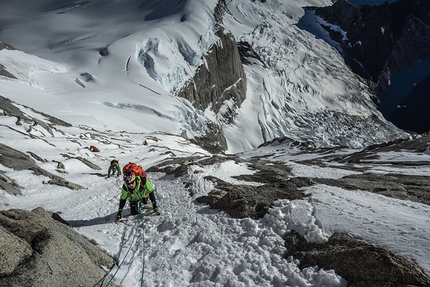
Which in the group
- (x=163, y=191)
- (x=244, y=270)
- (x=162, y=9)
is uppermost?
(x=162, y=9)

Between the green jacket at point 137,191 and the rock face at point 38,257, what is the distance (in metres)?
2.92

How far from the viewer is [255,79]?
110m

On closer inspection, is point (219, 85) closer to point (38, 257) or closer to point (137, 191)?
point (137, 191)

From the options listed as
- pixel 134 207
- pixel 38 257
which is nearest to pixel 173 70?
pixel 134 207

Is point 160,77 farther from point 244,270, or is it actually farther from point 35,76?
point 244,270

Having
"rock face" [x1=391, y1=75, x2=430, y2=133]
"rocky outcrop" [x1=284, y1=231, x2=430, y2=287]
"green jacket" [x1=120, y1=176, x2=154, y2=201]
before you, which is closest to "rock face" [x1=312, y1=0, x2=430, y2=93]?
"rock face" [x1=391, y1=75, x2=430, y2=133]

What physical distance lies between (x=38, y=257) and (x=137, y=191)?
448 centimetres

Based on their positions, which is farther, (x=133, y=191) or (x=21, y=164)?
(x=21, y=164)

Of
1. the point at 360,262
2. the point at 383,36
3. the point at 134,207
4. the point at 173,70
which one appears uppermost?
the point at 383,36

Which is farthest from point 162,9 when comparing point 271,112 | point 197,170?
point 197,170

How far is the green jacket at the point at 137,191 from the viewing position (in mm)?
8219

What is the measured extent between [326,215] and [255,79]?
4285 inches

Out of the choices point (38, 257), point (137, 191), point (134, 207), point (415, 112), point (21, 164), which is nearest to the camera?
point (38, 257)

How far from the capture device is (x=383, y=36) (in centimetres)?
15250
